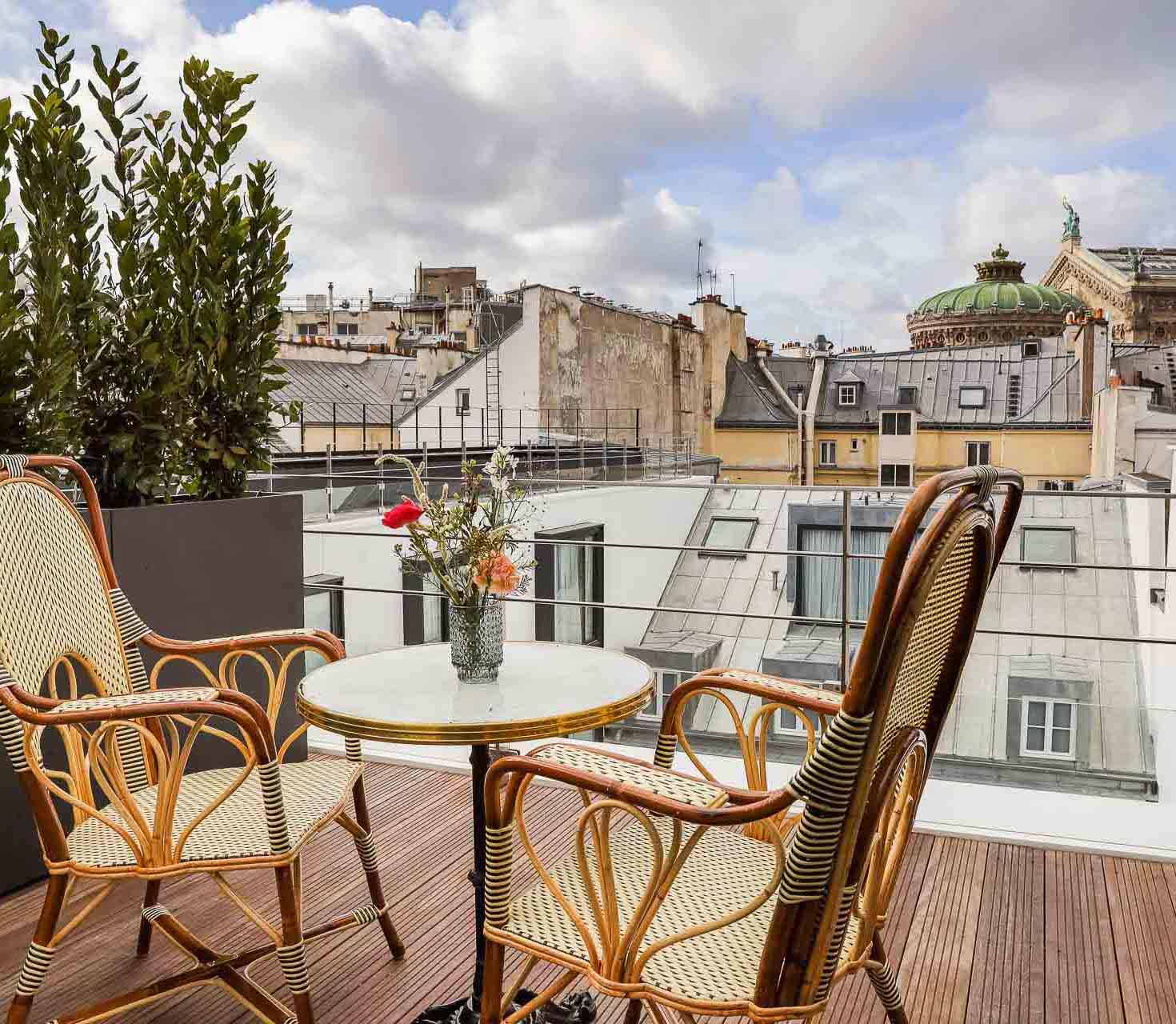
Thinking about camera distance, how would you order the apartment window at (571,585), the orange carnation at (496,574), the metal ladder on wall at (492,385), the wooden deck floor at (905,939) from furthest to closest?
1. the metal ladder on wall at (492,385)
2. the apartment window at (571,585)
3. the wooden deck floor at (905,939)
4. the orange carnation at (496,574)

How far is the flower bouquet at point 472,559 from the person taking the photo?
172 cm

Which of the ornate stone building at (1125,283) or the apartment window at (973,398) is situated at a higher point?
the ornate stone building at (1125,283)

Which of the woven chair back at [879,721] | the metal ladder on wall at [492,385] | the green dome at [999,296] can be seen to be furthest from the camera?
the green dome at [999,296]

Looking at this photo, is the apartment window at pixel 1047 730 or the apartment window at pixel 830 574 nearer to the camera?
the apartment window at pixel 1047 730

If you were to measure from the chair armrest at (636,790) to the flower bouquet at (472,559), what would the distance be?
1.14 ft

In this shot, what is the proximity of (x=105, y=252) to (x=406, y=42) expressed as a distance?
6.93 metres

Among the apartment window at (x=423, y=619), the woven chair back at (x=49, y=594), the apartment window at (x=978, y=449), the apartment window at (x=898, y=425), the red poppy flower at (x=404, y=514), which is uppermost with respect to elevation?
the apartment window at (x=898, y=425)

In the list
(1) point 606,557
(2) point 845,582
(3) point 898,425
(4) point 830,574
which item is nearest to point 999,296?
(3) point 898,425

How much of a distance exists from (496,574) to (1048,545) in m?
9.55

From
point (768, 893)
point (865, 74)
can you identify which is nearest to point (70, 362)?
point (768, 893)

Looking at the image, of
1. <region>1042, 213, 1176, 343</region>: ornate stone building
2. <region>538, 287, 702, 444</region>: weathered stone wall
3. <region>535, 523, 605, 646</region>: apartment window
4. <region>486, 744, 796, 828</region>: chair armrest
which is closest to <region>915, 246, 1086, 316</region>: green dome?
<region>1042, 213, 1176, 343</region>: ornate stone building

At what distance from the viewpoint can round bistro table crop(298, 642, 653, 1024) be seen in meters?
1.50

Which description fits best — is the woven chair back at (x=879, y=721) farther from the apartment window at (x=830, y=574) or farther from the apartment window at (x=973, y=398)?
the apartment window at (x=973, y=398)

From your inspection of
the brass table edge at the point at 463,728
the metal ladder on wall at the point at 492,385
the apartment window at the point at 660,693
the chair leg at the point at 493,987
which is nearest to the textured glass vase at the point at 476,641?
the brass table edge at the point at 463,728
